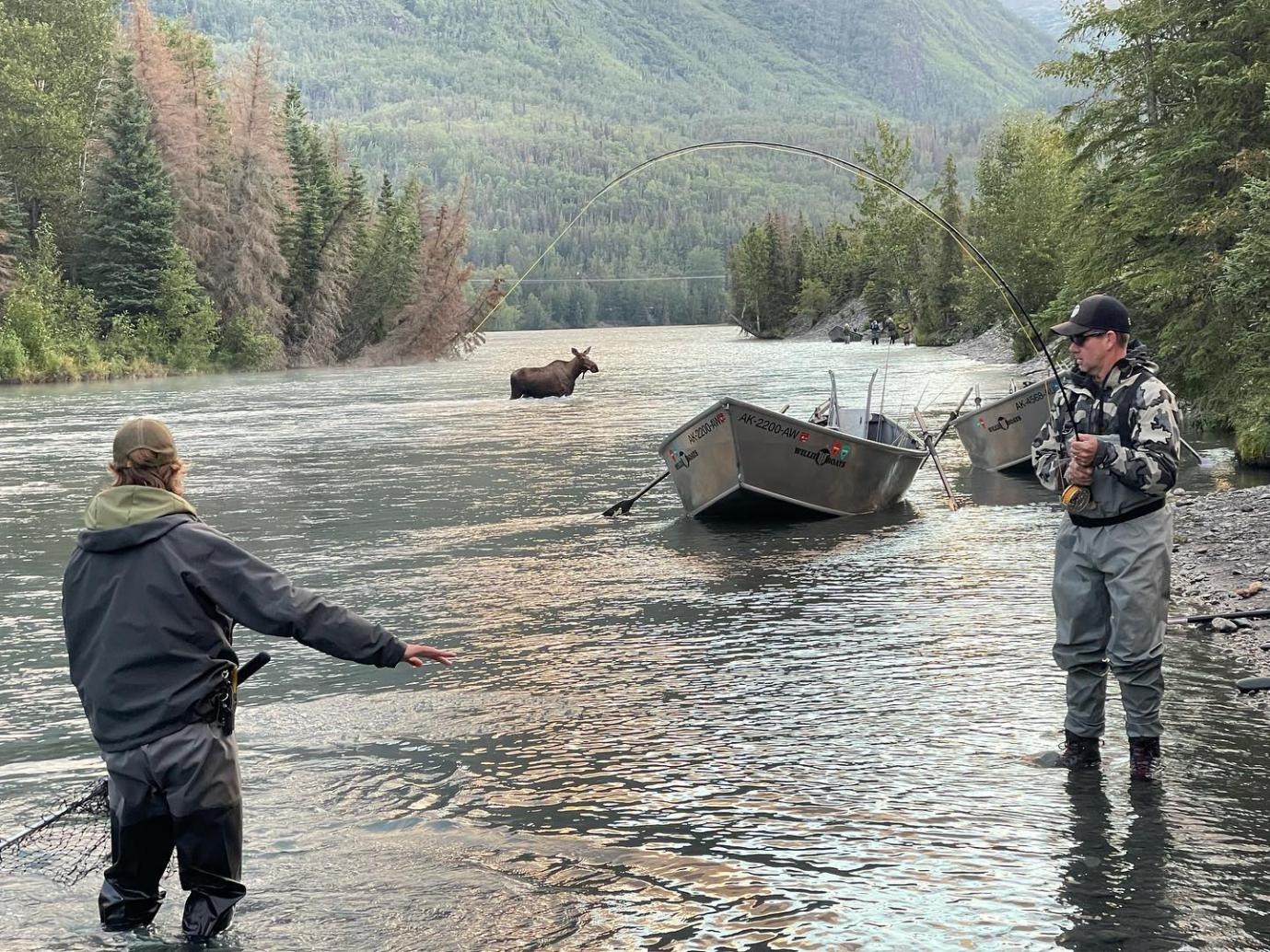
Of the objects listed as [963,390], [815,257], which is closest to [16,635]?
[963,390]

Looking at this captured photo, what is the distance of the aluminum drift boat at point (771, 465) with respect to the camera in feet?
61.1

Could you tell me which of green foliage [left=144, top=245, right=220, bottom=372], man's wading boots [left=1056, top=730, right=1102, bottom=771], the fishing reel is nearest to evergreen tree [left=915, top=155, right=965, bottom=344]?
green foliage [left=144, top=245, right=220, bottom=372]

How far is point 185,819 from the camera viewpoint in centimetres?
516

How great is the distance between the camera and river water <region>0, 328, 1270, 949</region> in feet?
19.7

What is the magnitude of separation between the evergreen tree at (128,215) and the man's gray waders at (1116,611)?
66.0 metres

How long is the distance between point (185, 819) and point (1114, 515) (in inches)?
173

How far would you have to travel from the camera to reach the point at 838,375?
6006cm

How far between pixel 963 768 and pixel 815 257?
16504 centimetres

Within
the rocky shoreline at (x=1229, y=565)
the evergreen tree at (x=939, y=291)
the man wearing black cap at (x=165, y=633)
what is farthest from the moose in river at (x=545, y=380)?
the evergreen tree at (x=939, y=291)

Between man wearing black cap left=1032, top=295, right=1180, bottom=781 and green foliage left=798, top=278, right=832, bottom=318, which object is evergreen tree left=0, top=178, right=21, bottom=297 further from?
green foliage left=798, top=278, right=832, bottom=318

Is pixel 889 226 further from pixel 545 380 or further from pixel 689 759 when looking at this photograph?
pixel 689 759

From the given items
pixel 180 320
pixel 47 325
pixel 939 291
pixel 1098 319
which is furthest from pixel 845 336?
pixel 1098 319

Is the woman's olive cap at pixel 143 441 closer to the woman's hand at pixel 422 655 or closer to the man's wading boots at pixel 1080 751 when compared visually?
the woman's hand at pixel 422 655

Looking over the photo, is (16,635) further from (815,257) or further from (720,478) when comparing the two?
(815,257)
